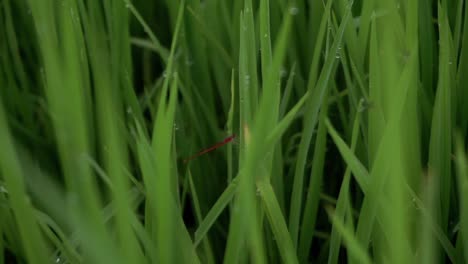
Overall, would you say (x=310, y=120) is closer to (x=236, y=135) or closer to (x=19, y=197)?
(x=236, y=135)

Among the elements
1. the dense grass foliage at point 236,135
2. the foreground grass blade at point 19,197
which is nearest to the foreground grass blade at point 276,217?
the dense grass foliage at point 236,135

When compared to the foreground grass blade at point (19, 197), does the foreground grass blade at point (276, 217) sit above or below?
below

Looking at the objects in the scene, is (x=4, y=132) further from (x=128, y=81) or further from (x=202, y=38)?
(x=202, y=38)

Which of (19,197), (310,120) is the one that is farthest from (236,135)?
(19,197)

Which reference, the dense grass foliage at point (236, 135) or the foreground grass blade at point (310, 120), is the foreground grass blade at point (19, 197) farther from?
the foreground grass blade at point (310, 120)

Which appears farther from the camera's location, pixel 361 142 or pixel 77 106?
pixel 361 142

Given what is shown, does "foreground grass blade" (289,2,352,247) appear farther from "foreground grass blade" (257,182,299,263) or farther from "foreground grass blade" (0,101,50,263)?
"foreground grass blade" (0,101,50,263)

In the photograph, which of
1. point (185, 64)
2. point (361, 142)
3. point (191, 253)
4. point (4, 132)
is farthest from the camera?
point (185, 64)

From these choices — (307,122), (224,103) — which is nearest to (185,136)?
(224,103)
